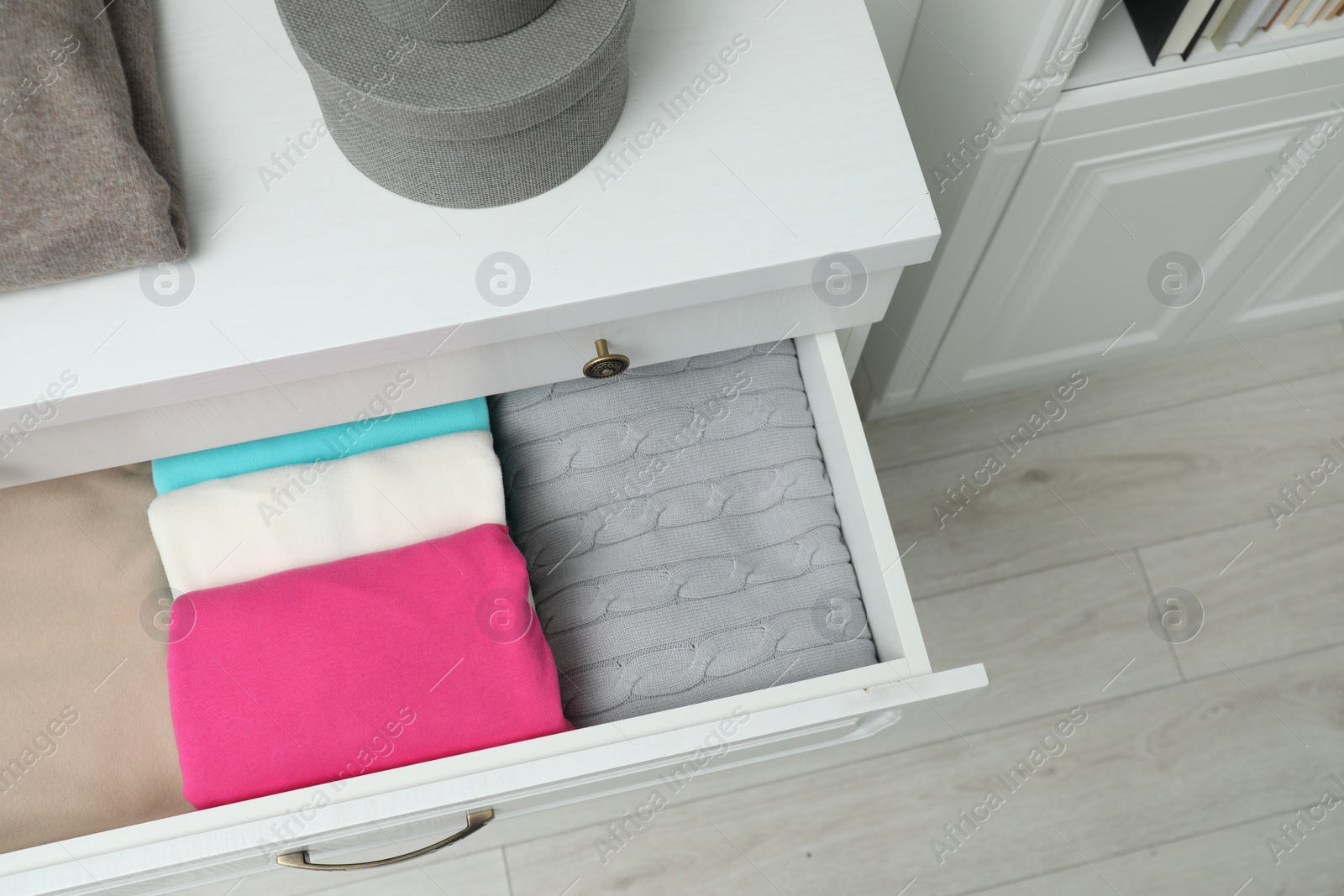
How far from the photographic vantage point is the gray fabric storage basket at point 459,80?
0.53 metres

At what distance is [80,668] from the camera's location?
72cm

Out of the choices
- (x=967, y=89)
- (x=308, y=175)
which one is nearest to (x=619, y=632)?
(x=308, y=175)

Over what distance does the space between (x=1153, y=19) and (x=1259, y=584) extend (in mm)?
771

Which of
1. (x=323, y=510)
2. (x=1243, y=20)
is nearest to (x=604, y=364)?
(x=323, y=510)

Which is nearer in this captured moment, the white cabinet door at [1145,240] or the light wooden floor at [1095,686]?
the white cabinet door at [1145,240]

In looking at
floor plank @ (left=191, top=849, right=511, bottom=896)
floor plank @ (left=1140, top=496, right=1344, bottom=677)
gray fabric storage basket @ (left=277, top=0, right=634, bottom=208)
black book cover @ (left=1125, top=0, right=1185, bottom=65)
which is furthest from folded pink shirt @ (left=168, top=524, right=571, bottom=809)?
floor plank @ (left=1140, top=496, right=1344, bottom=677)

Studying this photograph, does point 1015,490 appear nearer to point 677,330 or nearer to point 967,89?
point 967,89

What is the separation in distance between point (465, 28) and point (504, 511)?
1.09 ft

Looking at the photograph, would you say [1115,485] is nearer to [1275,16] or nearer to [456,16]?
[1275,16]

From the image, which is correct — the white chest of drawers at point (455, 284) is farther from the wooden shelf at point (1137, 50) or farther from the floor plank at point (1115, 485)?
the floor plank at point (1115, 485)

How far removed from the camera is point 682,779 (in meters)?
0.78

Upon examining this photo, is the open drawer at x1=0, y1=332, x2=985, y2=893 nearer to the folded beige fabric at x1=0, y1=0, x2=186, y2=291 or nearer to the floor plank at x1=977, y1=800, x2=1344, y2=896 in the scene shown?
the folded beige fabric at x1=0, y1=0, x2=186, y2=291

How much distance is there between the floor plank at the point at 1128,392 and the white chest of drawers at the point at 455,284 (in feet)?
2.06

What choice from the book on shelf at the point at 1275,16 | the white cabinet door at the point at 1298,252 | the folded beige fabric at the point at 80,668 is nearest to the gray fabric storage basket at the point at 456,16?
the folded beige fabric at the point at 80,668
